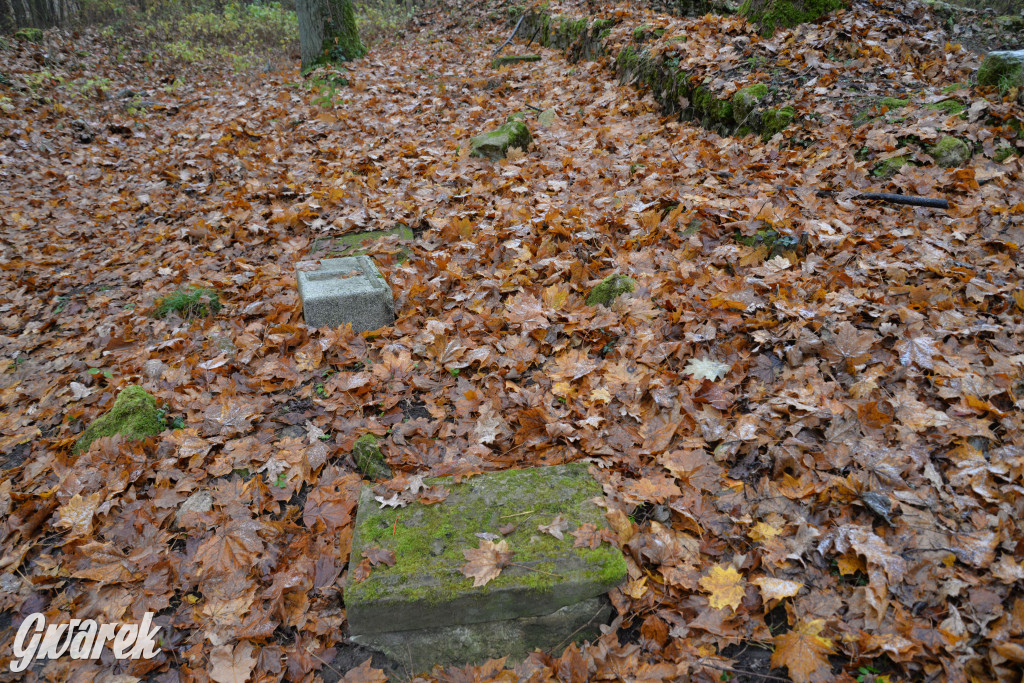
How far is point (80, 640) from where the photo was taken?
2348 mm

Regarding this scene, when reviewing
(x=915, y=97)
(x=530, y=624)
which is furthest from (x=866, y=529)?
(x=915, y=97)

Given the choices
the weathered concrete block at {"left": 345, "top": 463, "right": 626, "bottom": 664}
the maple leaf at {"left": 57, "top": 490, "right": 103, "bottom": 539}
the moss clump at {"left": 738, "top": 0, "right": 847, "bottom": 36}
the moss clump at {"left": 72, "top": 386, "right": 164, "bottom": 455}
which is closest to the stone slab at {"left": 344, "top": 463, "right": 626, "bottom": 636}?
the weathered concrete block at {"left": 345, "top": 463, "right": 626, "bottom": 664}

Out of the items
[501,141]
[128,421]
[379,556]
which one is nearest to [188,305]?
[128,421]

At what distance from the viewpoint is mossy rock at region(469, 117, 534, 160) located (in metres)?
6.30

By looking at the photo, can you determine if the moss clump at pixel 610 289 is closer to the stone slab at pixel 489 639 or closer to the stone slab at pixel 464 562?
the stone slab at pixel 464 562

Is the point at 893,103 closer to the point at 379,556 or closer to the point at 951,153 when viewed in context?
the point at 951,153

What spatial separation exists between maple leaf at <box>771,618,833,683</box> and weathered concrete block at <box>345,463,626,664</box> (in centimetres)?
62

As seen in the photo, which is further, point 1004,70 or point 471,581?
point 1004,70

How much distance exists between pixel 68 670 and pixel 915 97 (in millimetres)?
7540

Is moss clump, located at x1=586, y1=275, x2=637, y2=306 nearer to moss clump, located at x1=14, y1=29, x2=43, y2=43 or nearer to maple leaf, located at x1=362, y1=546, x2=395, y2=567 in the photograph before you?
maple leaf, located at x1=362, y1=546, x2=395, y2=567

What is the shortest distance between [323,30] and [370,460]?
11.4 metres

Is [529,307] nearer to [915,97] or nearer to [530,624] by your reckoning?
[530,624]

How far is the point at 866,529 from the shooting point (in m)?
2.22

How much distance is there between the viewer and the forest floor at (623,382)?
2178mm
